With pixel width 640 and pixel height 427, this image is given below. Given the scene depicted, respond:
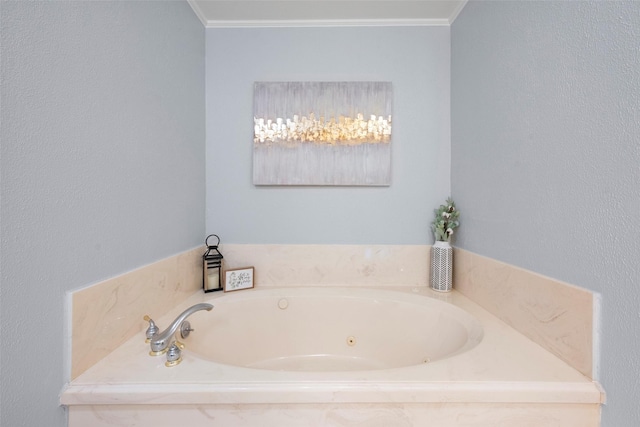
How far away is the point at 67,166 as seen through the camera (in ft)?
2.23

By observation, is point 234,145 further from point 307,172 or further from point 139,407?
point 139,407

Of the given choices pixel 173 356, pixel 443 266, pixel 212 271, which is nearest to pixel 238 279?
pixel 212 271

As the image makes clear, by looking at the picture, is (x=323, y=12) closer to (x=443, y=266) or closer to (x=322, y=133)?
(x=322, y=133)

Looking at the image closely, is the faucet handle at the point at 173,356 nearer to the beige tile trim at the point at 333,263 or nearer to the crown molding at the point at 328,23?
the beige tile trim at the point at 333,263

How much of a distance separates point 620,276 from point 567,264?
137mm

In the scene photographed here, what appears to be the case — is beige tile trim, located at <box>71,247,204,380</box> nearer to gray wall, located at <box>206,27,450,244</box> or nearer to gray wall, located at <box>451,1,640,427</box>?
gray wall, located at <box>206,27,450,244</box>

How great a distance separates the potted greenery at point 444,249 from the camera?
4.50 feet

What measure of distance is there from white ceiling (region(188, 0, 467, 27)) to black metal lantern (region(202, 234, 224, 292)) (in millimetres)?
1300

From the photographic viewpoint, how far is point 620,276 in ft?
2.02

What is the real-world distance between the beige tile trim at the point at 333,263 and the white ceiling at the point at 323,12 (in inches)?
50.9

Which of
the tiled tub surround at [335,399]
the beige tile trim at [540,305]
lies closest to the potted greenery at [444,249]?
the beige tile trim at [540,305]

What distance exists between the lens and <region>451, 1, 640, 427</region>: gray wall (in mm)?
602

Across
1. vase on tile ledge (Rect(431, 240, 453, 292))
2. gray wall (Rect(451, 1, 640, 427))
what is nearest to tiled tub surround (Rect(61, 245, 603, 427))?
gray wall (Rect(451, 1, 640, 427))

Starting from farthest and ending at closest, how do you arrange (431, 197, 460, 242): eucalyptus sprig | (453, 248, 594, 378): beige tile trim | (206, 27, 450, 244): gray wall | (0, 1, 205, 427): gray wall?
(206, 27, 450, 244): gray wall, (431, 197, 460, 242): eucalyptus sprig, (453, 248, 594, 378): beige tile trim, (0, 1, 205, 427): gray wall
